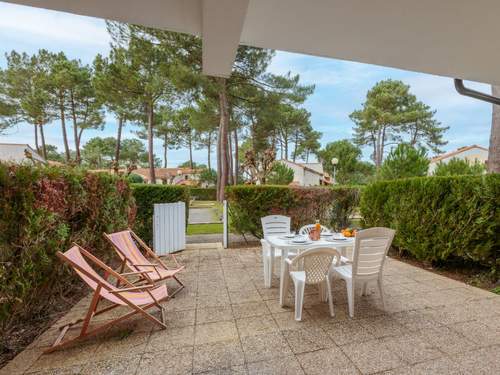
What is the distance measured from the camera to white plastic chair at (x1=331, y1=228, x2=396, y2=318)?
9.30 ft

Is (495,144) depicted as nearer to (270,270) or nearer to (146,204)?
(270,270)

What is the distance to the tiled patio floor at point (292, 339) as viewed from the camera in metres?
2.08

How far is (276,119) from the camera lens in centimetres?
1338

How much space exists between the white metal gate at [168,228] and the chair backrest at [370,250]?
4416 millimetres

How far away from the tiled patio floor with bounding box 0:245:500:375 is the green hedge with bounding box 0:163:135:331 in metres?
0.45

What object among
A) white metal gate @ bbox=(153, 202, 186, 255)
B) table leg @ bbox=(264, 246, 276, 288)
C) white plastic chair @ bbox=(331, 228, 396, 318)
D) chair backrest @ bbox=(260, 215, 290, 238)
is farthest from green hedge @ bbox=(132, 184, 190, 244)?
white plastic chair @ bbox=(331, 228, 396, 318)

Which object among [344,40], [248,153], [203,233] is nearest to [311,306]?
[344,40]

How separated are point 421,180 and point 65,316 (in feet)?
21.0

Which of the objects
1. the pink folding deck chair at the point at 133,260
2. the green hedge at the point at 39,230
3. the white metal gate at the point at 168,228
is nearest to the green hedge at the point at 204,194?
the white metal gate at the point at 168,228

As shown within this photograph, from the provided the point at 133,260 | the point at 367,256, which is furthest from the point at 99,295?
the point at 367,256

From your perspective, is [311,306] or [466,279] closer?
[311,306]

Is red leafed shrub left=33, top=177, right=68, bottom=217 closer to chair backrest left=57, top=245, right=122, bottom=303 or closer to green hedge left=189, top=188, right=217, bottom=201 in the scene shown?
chair backrest left=57, top=245, right=122, bottom=303

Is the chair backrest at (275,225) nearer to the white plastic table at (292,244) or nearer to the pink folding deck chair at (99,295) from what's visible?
the white plastic table at (292,244)

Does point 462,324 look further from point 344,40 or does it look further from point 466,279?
point 344,40
